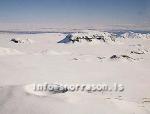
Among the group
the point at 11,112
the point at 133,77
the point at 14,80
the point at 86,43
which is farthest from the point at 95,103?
the point at 86,43

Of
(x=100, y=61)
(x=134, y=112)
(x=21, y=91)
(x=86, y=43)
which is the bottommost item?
(x=134, y=112)

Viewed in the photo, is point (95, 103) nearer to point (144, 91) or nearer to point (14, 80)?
point (144, 91)

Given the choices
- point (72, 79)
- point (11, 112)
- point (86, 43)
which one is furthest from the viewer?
point (86, 43)

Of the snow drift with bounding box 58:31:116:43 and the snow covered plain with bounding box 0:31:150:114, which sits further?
the snow drift with bounding box 58:31:116:43

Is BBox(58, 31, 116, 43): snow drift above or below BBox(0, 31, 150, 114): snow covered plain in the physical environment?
above

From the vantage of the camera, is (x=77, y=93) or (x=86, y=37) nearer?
(x=77, y=93)

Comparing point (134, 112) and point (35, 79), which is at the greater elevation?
point (35, 79)

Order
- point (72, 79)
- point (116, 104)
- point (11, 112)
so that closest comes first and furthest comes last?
point (11, 112)
point (116, 104)
point (72, 79)

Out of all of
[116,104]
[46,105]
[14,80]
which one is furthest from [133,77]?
[46,105]

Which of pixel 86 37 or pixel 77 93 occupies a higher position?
pixel 86 37

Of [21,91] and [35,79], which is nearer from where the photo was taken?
[21,91]

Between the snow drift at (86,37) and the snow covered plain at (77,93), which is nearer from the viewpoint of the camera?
the snow covered plain at (77,93)
